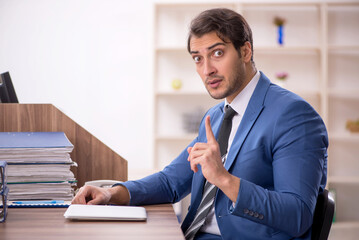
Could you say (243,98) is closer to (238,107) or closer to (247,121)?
(238,107)

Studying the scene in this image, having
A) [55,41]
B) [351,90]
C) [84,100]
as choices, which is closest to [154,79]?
[84,100]

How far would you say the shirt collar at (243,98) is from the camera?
157 cm

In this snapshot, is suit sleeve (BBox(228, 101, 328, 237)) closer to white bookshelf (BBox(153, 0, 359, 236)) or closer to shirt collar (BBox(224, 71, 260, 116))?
shirt collar (BBox(224, 71, 260, 116))

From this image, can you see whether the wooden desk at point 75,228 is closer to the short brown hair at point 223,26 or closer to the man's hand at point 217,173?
the man's hand at point 217,173

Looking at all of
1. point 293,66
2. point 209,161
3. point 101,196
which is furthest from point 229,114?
point 293,66

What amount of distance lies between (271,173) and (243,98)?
320 mm

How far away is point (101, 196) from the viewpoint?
1.43 m

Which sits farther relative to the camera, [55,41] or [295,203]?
[55,41]

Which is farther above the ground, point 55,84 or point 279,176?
point 55,84

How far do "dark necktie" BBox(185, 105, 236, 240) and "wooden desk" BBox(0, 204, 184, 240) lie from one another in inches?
7.9

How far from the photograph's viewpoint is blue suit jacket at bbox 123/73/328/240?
1.22 m

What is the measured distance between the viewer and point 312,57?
185 inches

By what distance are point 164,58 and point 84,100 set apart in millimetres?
927

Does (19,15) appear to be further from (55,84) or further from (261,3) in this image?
(261,3)
